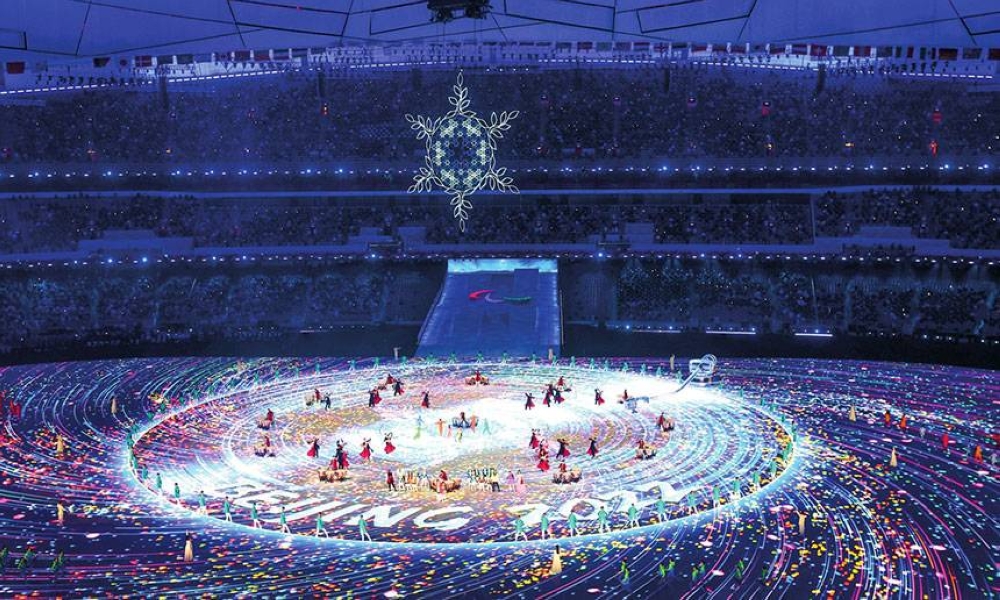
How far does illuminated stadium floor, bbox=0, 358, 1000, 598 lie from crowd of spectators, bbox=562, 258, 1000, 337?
720cm

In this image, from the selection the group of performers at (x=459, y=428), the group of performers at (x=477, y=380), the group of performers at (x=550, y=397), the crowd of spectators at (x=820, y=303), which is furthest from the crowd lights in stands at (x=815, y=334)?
the group of performers at (x=477, y=380)

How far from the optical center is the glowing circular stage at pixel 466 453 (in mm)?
23547

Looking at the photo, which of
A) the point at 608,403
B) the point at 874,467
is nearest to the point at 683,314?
the point at 608,403

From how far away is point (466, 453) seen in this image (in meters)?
28.0

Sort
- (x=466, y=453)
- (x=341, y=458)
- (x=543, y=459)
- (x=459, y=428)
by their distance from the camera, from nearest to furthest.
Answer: (x=341, y=458) < (x=543, y=459) < (x=466, y=453) < (x=459, y=428)

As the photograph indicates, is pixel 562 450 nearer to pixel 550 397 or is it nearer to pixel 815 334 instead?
pixel 550 397

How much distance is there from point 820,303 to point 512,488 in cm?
2733

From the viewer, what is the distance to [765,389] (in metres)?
35.6

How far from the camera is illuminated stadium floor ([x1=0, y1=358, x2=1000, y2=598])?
65.2 ft

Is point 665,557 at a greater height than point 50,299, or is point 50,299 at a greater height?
point 50,299

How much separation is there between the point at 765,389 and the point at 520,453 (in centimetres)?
1175

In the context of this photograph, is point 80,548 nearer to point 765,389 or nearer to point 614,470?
point 614,470

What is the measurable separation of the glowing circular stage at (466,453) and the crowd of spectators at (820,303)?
10726mm

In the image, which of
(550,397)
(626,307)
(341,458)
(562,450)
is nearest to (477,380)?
(550,397)
